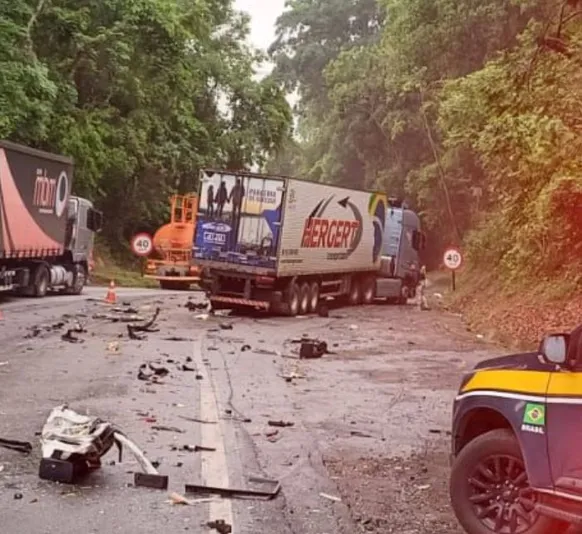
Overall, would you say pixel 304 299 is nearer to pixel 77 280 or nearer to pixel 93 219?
pixel 77 280

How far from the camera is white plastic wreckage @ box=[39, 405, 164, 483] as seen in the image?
24.5ft

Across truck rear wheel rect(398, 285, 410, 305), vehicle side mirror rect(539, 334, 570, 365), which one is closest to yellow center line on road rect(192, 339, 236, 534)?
vehicle side mirror rect(539, 334, 570, 365)

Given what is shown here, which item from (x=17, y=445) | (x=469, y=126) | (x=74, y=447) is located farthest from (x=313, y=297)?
(x=74, y=447)

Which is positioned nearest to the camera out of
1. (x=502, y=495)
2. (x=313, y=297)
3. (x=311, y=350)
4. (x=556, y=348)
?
(x=556, y=348)

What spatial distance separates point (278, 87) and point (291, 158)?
30.4 m

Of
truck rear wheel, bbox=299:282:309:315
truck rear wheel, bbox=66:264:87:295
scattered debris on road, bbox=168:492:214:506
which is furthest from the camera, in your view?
truck rear wheel, bbox=66:264:87:295

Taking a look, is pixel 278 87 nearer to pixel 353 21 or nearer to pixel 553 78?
pixel 353 21

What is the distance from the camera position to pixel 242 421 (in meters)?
10.5

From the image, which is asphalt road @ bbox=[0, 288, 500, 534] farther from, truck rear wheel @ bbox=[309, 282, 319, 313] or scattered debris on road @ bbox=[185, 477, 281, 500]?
truck rear wheel @ bbox=[309, 282, 319, 313]

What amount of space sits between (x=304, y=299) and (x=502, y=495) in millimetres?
21518

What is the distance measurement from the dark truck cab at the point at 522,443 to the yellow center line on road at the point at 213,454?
151 cm

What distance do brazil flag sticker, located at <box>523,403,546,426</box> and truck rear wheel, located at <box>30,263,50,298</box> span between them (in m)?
23.9

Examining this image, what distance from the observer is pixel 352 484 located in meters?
7.87

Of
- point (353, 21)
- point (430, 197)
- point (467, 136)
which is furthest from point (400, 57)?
point (353, 21)
